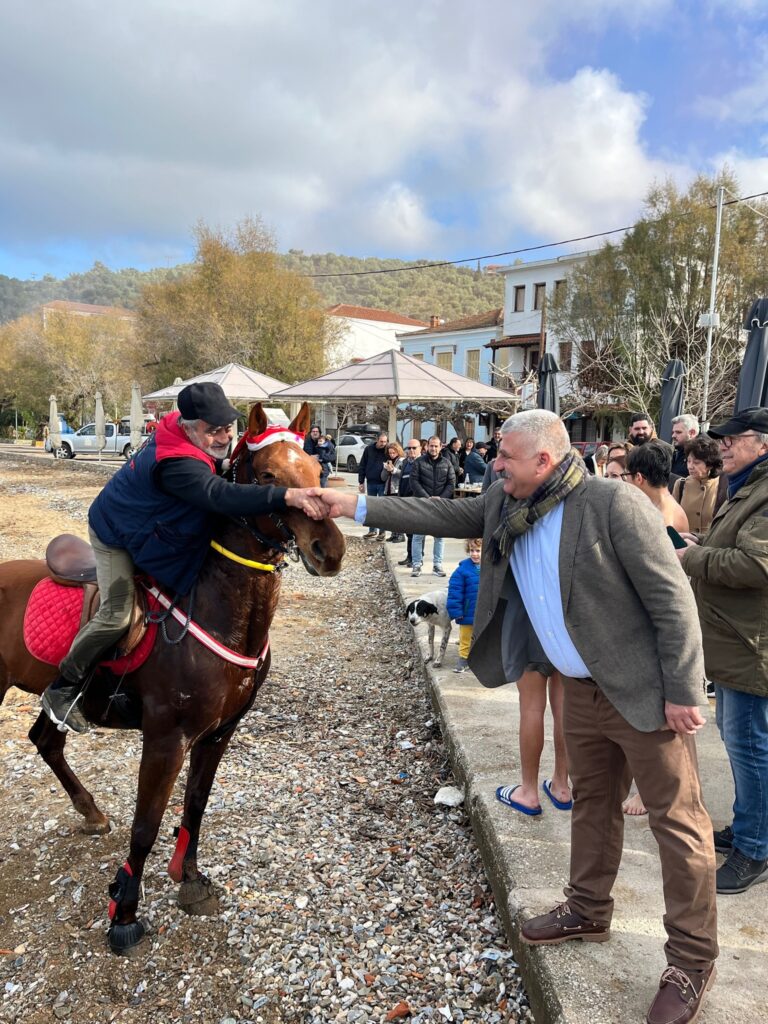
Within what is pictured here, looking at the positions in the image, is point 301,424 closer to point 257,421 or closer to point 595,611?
point 257,421

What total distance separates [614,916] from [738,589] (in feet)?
4.86

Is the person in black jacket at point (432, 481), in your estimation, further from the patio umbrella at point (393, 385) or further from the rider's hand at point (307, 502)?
the rider's hand at point (307, 502)

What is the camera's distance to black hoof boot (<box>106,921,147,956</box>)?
9.81 ft

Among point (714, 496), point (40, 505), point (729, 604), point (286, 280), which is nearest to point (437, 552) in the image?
point (714, 496)

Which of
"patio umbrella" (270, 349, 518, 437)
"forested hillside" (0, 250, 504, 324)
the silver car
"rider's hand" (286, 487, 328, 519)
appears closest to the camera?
"rider's hand" (286, 487, 328, 519)

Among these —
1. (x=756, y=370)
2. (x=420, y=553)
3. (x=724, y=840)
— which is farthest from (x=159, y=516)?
(x=420, y=553)

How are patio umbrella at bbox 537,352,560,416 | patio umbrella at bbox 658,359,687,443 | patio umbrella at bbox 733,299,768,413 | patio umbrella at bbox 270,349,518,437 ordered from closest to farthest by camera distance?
patio umbrella at bbox 733,299,768,413 → patio umbrella at bbox 658,359,687,443 → patio umbrella at bbox 537,352,560,416 → patio umbrella at bbox 270,349,518,437

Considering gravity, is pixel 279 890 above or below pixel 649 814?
below

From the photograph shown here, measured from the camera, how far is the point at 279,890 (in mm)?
3396

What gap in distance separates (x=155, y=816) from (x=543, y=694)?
80.0 inches

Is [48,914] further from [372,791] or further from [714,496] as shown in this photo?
[714,496]

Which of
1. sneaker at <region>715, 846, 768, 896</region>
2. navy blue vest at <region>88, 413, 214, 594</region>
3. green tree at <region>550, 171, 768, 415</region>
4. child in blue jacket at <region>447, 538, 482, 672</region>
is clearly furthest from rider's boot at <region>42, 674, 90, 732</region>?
green tree at <region>550, 171, 768, 415</region>

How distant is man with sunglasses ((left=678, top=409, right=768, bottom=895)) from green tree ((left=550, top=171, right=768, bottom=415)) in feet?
76.7

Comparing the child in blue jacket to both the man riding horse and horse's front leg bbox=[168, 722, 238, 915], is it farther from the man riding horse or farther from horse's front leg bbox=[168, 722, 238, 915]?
the man riding horse
